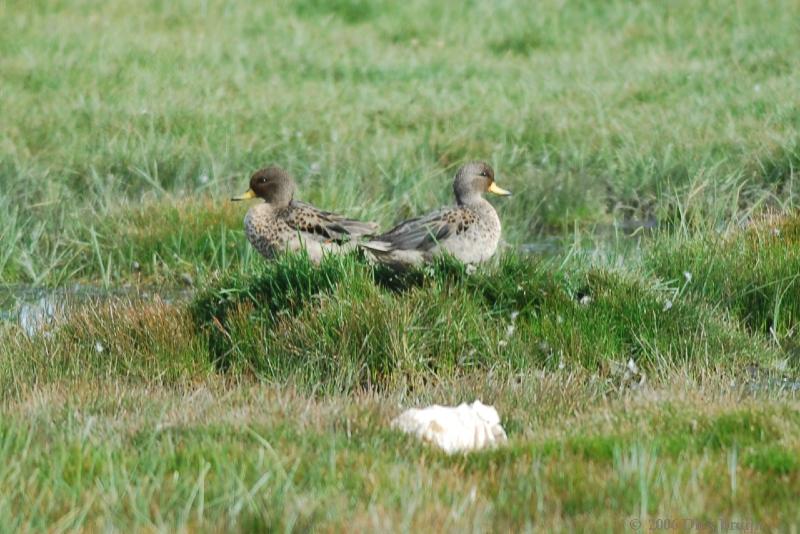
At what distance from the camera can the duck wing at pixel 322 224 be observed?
769 centimetres

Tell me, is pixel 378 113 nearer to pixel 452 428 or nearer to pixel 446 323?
pixel 446 323

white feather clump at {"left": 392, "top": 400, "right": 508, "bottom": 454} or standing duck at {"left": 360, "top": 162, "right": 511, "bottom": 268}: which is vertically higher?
white feather clump at {"left": 392, "top": 400, "right": 508, "bottom": 454}

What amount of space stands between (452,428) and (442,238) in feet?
8.41

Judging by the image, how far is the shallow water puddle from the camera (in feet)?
22.6

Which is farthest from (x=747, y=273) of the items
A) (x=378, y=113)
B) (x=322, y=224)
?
(x=378, y=113)

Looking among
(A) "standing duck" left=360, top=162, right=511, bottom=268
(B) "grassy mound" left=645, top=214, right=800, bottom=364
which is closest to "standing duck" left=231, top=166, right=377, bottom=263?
(A) "standing duck" left=360, top=162, right=511, bottom=268

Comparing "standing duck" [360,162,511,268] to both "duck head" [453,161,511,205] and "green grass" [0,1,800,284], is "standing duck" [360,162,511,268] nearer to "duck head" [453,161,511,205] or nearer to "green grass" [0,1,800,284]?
"duck head" [453,161,511,205]

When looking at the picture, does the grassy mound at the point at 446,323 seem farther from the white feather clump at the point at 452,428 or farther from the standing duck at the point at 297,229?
the white feather clump at the point at 452,428

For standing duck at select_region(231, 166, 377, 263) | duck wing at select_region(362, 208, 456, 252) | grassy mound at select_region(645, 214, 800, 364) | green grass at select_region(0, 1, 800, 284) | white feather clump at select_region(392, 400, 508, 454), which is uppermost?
white feather clump at select_region(392, 400, 508, 454)

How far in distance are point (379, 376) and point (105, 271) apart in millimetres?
3451

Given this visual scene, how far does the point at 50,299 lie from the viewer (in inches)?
314

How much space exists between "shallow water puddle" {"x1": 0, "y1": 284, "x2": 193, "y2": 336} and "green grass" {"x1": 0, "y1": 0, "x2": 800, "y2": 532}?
0.12 metres

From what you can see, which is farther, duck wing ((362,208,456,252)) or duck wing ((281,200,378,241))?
duck wing ((281,200,378,241))

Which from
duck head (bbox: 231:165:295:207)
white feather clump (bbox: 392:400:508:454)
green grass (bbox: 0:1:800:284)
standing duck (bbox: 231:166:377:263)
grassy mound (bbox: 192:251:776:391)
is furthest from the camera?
green grass (bbox: 0:1:800:284)
